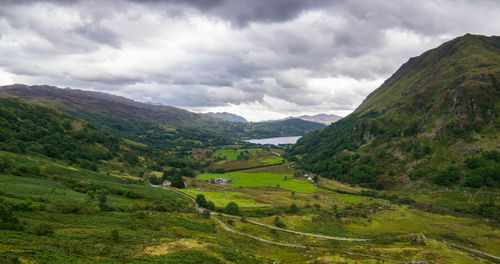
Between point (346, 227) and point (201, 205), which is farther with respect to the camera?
point (201, 205)

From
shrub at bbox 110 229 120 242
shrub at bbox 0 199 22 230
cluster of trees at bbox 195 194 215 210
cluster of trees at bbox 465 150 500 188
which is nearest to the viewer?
shrub at bbox 0 199 22 230

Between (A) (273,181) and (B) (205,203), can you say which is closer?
(B) (205,203)

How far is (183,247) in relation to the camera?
1719 inches

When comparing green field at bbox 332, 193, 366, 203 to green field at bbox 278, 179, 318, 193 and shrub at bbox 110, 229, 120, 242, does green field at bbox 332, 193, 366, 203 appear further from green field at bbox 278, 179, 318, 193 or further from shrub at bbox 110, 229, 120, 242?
shrub at bbox 110, 229, 120, 242

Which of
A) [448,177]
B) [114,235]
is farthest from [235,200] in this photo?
[448,177]

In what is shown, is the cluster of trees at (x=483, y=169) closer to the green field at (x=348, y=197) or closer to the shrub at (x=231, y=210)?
the green field at (x=348, y=197)

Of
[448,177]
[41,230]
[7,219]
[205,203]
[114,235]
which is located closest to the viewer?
[7,219]

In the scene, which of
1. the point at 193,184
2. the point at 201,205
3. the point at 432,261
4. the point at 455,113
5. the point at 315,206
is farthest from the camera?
the point at 455,113

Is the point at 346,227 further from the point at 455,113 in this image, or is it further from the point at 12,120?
the point at 12,120

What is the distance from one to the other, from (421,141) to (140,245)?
184 meters

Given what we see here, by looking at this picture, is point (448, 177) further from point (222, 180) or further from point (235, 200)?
point (222, 180)

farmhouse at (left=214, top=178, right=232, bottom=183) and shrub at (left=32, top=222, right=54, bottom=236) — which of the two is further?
farmhouse at (left=214, top=178, right=232, bottom=183)

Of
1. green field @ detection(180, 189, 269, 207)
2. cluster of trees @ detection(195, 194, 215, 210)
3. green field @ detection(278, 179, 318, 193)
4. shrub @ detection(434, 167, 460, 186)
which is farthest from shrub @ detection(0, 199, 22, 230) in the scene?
shrub @ detection(434, 167, 460, 186)

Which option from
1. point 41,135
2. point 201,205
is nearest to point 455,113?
point 201,205
